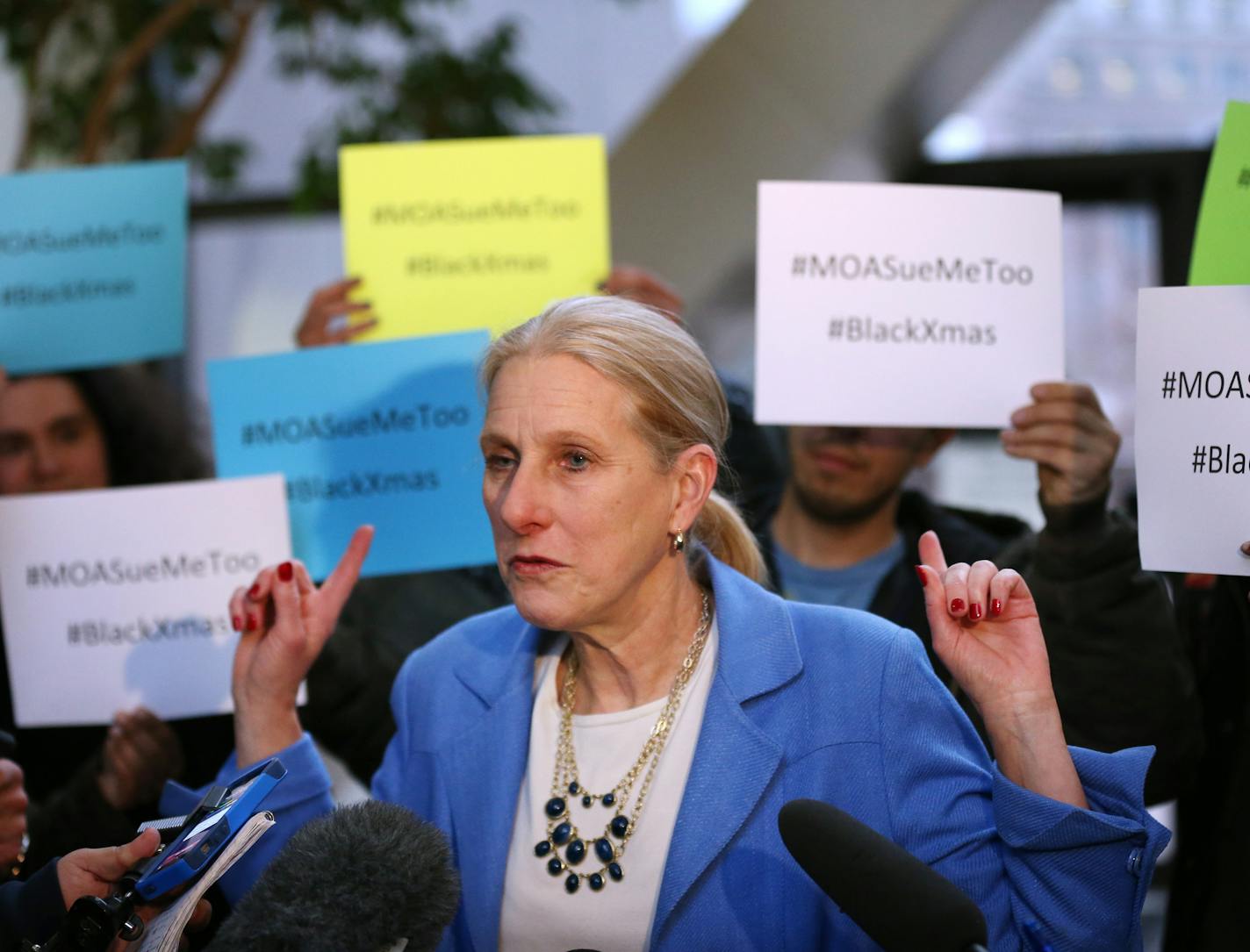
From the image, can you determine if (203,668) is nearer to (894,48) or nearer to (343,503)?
(343,503)

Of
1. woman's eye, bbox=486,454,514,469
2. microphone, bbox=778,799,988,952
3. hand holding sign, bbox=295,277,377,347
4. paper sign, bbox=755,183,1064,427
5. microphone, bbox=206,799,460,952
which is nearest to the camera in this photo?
microphone, bbox=778,799,988,952

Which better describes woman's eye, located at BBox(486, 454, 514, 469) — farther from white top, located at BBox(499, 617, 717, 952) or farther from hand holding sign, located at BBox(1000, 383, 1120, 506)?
hand holding sign, located at BBox(1000, 383, 1120, 506)

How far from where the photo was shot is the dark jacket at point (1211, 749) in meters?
2.06

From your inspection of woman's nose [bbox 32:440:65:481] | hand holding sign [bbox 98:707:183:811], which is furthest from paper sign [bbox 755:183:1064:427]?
woman's nose [bbox 32:440:65:481]

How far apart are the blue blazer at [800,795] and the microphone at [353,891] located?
42 cm

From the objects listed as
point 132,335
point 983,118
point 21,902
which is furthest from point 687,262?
point 21,902

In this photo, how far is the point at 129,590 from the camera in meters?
2.38

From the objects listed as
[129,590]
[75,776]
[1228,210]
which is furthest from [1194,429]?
[75,776]

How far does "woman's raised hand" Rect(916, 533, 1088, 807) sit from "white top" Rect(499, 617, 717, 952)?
375mm

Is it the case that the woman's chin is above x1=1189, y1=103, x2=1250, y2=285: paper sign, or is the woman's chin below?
below

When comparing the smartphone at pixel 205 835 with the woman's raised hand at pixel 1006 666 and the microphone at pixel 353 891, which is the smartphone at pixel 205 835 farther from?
the woman's raised hand at pixel 1006 666

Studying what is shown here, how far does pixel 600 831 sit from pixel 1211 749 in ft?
3.93

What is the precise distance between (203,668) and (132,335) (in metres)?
0.81

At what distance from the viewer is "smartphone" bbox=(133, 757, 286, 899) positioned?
52.2 inches
